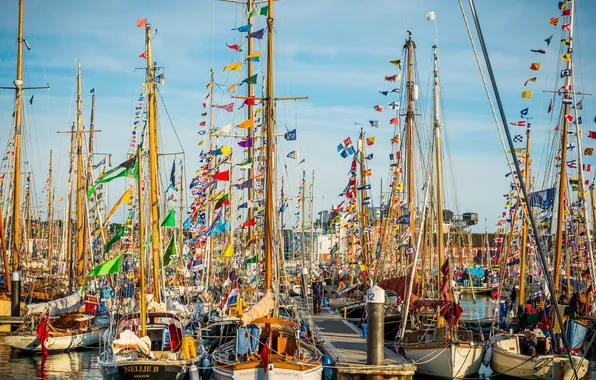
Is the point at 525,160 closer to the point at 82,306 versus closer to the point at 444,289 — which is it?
the point at 444,289

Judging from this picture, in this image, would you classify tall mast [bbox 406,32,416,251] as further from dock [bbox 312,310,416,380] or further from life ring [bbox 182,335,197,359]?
life ring [bbox 182,335,197,359]

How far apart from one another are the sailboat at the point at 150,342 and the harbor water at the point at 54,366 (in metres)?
4.36

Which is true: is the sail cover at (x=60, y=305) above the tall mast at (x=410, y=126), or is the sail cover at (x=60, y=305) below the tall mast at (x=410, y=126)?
below

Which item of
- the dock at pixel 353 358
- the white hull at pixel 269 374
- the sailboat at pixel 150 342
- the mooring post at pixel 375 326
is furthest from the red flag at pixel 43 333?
the mooring post at pixel 375 326

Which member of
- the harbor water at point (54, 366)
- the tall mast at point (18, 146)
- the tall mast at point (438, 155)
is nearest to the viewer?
the harbor water at point (54, 366)

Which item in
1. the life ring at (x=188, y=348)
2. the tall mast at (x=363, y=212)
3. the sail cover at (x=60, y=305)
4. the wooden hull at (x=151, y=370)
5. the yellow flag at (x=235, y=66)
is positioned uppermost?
the yellow flag at (x=235, y=66)

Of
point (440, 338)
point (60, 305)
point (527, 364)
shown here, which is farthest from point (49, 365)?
point (527, 364)

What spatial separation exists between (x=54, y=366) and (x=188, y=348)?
1049 centimetres

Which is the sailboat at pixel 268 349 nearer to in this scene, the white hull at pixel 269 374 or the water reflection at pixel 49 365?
the white hull at pixel 269 374

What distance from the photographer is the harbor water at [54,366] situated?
31859 mm

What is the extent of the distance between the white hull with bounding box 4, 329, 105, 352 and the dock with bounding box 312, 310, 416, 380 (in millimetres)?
11118

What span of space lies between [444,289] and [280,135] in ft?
34.4

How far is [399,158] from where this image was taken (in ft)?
144

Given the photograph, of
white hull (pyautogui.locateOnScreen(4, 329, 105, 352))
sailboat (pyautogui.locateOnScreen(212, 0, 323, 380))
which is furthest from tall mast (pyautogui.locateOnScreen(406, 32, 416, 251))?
white hull (pyautogui.locateOnScreen(4, 329, 105, 352))
